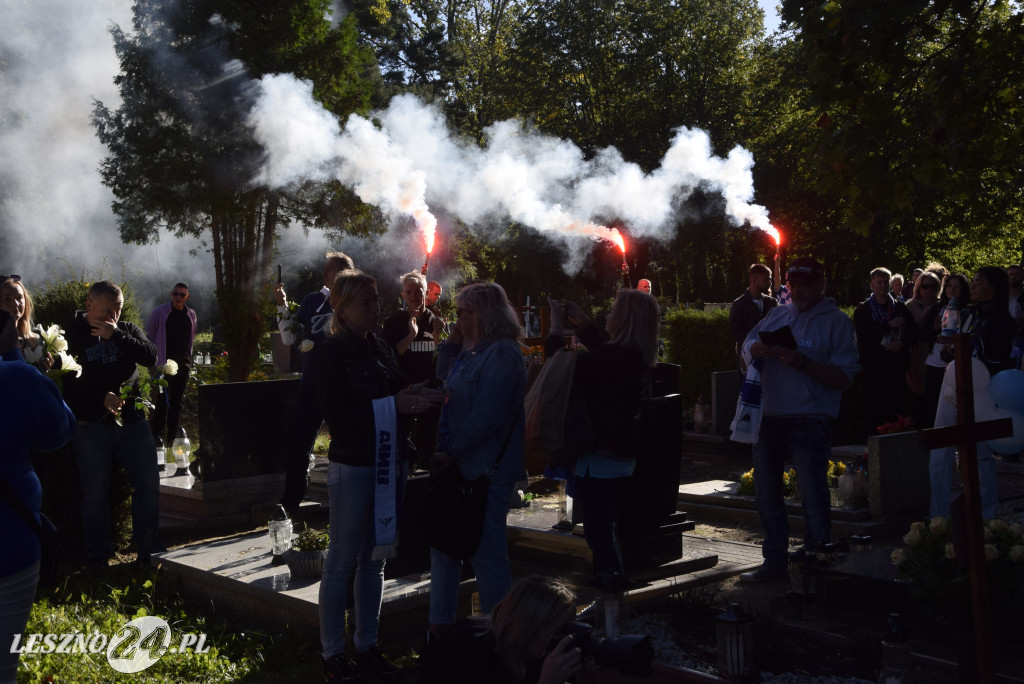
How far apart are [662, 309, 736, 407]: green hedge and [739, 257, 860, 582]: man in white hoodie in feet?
23.8

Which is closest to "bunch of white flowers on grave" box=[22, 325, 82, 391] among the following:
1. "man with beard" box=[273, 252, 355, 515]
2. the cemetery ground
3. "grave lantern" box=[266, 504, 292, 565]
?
the cemetery ground

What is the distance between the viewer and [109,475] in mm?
7117

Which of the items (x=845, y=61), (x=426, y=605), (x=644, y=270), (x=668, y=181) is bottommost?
(x=426, y=605)

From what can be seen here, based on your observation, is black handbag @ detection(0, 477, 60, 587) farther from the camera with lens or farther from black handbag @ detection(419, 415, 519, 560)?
the camera with lens

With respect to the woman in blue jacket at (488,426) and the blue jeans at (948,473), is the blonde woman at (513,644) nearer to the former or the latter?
the woman in blue jacket at (488,426)

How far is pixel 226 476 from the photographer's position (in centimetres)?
869

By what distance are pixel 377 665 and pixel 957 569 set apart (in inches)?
108

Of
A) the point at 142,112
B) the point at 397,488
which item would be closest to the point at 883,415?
the point at 397,488

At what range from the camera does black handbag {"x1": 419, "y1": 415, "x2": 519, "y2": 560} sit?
4.67m

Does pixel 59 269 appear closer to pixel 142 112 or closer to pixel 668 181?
pixel 142 112

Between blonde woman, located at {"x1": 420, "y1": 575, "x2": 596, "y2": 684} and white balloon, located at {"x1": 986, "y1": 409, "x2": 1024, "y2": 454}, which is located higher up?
white balloon, located at {"x1": 986, "y1": 409, "x2": 1024, "y2": 454}

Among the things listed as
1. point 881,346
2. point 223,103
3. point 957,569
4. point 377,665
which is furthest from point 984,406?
point 223,103

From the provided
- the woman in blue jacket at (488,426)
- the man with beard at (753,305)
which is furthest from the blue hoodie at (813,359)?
the man with beard at (753,305)

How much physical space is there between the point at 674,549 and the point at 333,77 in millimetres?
14208
